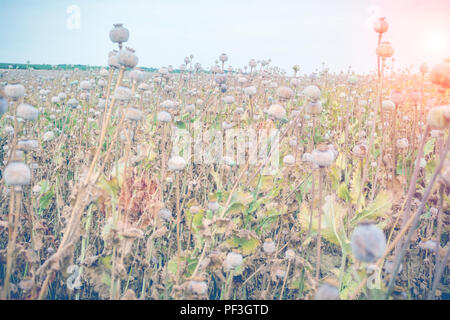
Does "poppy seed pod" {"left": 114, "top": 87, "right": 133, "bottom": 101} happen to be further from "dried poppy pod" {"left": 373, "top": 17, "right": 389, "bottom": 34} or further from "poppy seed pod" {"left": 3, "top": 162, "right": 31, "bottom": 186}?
"dried poppy pod" {"left": 373, "top": 17, "right": 389, "bottom": 34}

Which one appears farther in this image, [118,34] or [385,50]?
[385,50]

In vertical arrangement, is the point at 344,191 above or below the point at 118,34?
below

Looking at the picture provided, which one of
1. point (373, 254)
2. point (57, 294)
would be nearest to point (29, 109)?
point (57, 294)

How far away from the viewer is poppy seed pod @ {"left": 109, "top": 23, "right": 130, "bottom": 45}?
4.58ft

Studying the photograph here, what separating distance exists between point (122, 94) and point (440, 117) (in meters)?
1.18

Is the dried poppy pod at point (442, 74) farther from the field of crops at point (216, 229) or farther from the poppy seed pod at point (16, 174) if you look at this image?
the poppy seed pod at point (16, 174)

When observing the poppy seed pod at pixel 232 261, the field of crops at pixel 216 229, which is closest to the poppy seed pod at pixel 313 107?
the field of crops at pixel 216 229

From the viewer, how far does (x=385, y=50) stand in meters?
1.53

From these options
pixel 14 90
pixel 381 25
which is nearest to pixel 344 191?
pixel 381 25

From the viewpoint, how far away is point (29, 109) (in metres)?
1.32

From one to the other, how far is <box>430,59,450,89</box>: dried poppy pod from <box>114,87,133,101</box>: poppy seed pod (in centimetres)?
116

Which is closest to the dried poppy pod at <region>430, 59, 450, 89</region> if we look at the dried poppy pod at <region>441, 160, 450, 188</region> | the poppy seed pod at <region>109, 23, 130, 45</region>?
the dried poppy pod at <region>441, 160, 450, 188</region>

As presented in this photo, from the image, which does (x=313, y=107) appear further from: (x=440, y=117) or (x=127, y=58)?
(x=127, y=58)
